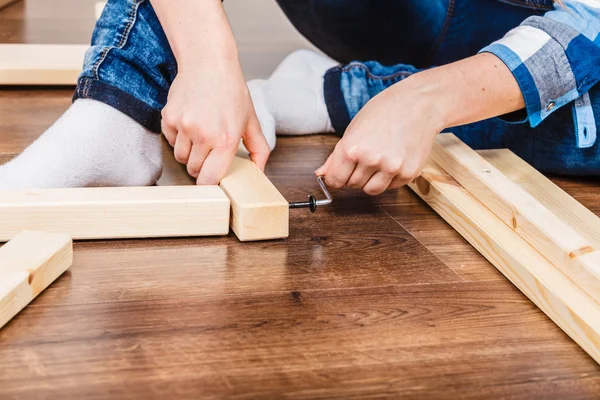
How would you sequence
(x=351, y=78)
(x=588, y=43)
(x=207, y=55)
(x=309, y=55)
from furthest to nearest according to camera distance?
1. (x=309, y=55)
2. (x=351, y=78)
3. (x=588, y=43)
4. (x=207, y=55)

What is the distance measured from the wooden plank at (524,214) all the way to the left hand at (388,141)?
4.7 inches

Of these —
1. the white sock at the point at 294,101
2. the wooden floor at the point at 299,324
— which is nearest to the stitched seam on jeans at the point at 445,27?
the white sock at the point at 294,101

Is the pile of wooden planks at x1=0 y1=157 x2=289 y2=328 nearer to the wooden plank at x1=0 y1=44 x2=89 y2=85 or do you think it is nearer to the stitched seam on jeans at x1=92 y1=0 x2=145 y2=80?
the stitched seam on jeans at x1=92 y1=0 x2=145 y2=80

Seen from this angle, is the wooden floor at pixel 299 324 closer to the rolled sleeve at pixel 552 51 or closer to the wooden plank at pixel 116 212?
the wooden plank at pixel 116 212

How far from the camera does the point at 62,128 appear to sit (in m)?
1.08

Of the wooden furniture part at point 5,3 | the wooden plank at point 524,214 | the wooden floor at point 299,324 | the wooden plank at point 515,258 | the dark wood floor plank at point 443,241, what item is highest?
the wooden plank at point 524,214

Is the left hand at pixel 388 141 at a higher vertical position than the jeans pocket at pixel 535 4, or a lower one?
lower

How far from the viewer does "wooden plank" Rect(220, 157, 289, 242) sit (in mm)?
988

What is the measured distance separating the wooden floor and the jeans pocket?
0.42 m

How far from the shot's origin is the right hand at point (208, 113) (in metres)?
0.98

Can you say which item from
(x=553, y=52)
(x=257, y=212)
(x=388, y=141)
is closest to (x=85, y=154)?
(x=257, y=212)

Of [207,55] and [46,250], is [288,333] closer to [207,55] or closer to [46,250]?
[46,250]

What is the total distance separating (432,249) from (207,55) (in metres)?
0.39

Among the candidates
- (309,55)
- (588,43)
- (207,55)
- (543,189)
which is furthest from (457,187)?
(309,55)
